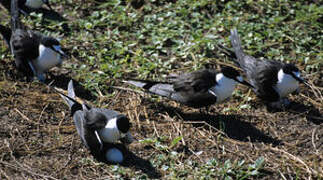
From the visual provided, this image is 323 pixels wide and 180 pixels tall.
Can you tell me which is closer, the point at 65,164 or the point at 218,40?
the point at 65,164

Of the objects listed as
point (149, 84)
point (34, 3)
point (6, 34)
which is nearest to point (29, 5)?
point (34, 3)

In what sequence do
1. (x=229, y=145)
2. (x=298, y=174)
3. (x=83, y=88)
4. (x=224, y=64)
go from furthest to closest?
(x=224, y=64) → (x=83, y=88) → (x=229, y=145) → (x=298, y=174)

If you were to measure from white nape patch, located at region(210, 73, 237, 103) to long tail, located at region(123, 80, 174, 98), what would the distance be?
20.5 inches

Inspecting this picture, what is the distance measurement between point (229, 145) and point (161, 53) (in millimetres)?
2128

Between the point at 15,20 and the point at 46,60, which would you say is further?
the point at 15,20

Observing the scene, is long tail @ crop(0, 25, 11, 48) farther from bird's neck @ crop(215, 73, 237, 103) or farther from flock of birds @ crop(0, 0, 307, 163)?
bird's neck @ crop(215, 73, 237, 103)

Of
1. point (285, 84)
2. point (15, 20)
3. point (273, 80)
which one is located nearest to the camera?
point (285, 84)

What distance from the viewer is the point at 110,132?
217 inches

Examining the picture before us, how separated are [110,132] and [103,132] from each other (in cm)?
9

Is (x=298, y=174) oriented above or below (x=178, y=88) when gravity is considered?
below

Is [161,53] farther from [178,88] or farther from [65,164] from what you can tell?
[65,164]

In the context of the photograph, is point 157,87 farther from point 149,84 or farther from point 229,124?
point 229,124

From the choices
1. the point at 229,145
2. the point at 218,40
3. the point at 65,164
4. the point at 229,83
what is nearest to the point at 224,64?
the point at 218,40

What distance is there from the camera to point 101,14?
827 centimetres
